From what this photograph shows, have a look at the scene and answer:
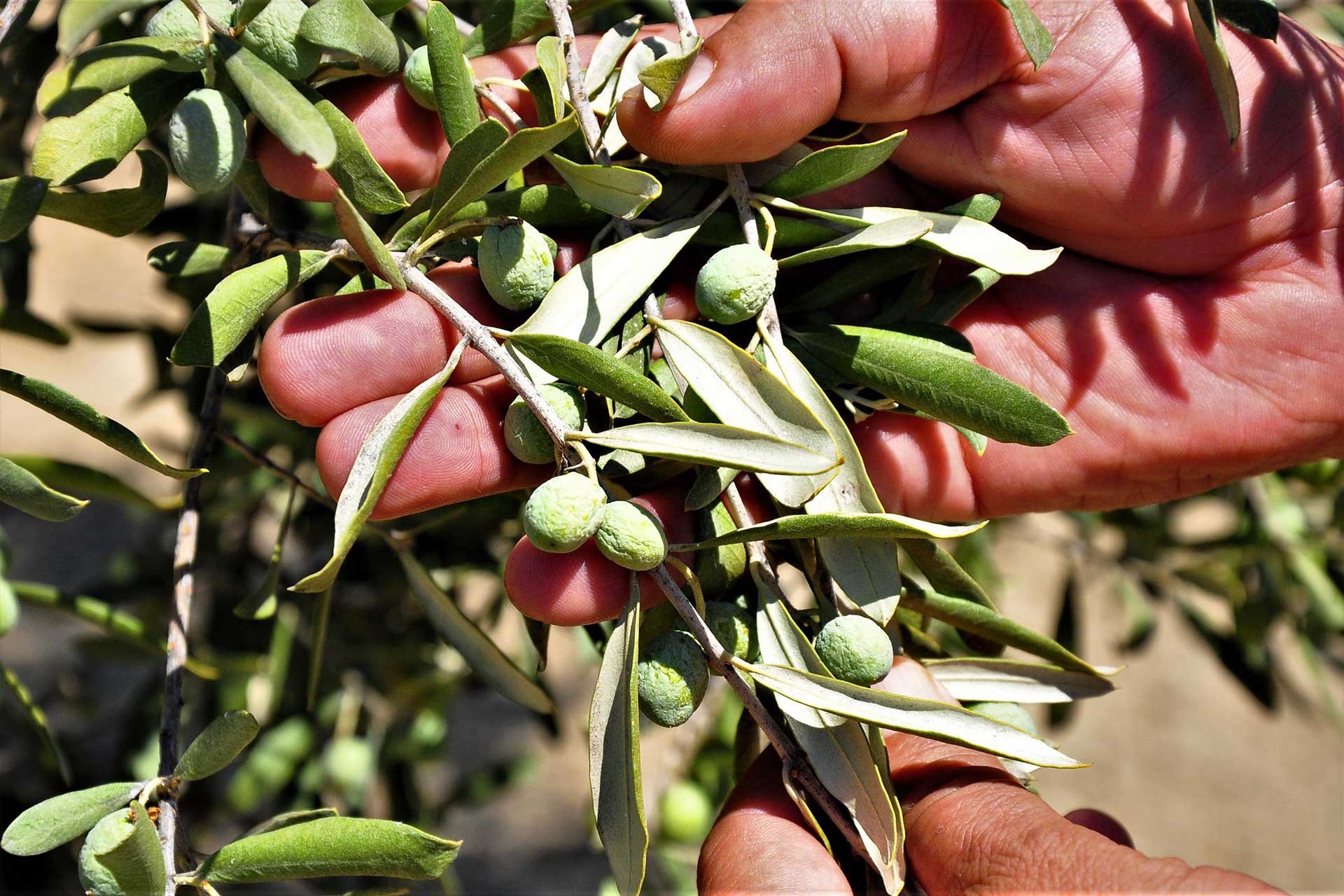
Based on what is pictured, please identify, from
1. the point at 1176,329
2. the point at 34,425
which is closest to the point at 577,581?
the point at 1176,329

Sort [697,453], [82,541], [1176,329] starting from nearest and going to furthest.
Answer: [697,453]
[1176,329]
[82,541]

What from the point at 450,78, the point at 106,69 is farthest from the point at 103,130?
the point at 450,78

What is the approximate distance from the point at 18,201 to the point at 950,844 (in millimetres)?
890

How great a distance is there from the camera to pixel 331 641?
62.0 inches

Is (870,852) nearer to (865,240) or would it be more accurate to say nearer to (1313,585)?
(865,240)

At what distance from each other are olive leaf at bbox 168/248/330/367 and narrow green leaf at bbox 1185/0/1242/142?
31.0 inches

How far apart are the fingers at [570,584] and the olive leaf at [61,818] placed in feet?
1.13

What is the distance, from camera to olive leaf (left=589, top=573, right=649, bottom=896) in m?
0.78

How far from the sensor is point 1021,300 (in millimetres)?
1238

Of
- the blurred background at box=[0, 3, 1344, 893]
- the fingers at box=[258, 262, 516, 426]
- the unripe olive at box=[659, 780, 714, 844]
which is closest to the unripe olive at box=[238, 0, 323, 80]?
the fingers at box=[258, 262, 516, 426]

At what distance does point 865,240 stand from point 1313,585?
46.5 inches

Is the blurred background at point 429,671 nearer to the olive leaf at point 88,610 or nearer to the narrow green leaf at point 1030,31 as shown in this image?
the olive leaf at point 88,610

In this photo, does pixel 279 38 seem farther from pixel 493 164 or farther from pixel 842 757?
pixel 842 757

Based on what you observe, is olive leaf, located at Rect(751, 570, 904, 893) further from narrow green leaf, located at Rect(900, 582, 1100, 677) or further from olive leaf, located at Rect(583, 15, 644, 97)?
olive leaf, located at Rect(583, 15, 644, 97)
